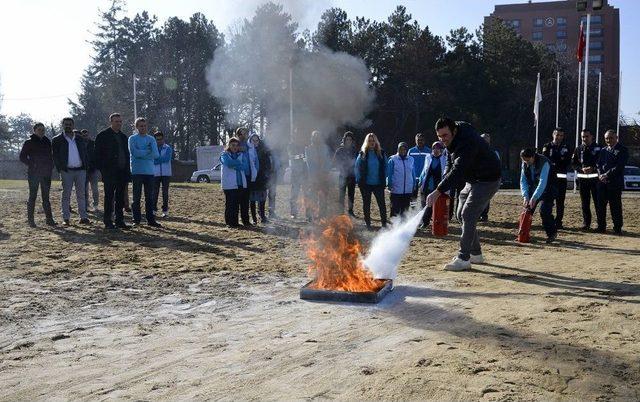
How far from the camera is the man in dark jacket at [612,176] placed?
12.5 meters

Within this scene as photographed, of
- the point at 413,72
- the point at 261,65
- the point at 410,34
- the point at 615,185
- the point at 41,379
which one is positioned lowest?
the point at 41,379

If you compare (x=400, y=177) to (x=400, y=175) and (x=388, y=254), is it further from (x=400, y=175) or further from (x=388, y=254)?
(x=388, y=254)

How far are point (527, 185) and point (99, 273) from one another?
24.5 ft

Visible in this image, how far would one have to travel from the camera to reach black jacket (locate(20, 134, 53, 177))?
12.8 m

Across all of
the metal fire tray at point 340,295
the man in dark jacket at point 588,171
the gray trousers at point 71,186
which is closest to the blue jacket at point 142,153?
the gray trousers at point 71,186

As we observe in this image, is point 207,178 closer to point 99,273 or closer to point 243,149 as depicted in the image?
point 243,149

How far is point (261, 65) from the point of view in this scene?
44.1 feet

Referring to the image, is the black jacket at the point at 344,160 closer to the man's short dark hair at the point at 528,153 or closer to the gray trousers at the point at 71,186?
the man's short dark hair at the point at 528,153

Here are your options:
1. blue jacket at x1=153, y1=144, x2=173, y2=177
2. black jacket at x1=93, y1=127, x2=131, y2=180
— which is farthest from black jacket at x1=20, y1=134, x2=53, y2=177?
blue jacket at x1=153, y1=144, x2=173, y2=177

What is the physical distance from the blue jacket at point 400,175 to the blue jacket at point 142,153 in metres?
4.81

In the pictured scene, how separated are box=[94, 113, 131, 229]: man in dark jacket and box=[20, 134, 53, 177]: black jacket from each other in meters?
1.62

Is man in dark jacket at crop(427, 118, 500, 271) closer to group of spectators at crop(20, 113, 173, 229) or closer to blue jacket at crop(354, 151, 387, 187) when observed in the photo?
blue jacket at crop(354, 151, 387, 187)

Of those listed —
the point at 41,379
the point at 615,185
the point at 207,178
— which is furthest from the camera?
the point at 207,178

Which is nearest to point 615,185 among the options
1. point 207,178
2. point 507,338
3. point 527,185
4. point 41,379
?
point 527,185
